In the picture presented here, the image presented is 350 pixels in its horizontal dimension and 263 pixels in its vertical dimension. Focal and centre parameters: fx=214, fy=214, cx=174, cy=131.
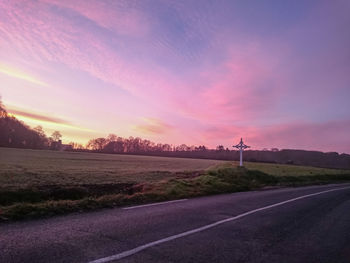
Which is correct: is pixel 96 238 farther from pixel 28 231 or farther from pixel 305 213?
pixel 305 213

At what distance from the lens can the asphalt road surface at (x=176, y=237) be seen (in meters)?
3.76

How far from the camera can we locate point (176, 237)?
470 centimetres

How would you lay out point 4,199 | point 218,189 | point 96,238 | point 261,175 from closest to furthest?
point 96,238 < point 4,199 < point 218,189 < point 261,175

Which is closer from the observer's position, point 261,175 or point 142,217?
point 142,217

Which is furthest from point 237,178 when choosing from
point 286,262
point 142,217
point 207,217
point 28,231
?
point 28,231

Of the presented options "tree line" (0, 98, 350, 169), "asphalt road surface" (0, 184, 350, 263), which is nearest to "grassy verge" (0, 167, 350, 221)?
"asphalt road surface" (0, 184, 350, 263)

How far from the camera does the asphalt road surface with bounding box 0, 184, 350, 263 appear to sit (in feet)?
12.3

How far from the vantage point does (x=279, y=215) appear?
7082 mm

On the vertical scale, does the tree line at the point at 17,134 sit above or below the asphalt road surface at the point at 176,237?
above

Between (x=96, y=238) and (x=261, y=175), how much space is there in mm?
18660

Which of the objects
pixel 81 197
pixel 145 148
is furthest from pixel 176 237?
pixel 145 148

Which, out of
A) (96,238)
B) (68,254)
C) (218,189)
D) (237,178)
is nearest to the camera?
(68,254)

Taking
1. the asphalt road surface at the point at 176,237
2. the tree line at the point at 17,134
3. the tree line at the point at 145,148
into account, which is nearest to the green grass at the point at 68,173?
the asphalt road surface at the point at 176,237

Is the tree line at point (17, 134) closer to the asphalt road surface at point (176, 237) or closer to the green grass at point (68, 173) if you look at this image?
the green grass at point (68, 173)
